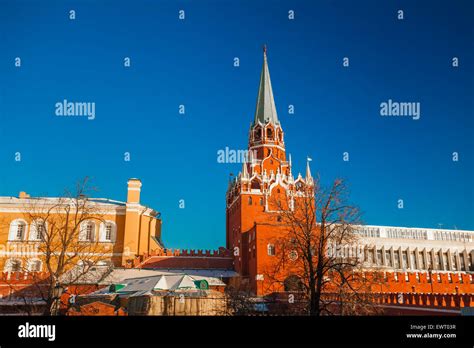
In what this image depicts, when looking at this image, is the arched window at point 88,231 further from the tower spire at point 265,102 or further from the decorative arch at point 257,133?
the tower spire at point 265,102

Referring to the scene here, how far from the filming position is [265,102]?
6138cm

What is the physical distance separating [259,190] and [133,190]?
1841cm

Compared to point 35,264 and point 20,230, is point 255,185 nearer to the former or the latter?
point 35,264

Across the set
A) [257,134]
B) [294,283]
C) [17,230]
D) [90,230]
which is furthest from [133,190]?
[294,283]

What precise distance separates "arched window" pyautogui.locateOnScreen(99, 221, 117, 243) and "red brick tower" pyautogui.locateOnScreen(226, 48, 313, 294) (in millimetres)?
16208

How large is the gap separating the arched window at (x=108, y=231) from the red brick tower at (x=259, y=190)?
16208 millimetres

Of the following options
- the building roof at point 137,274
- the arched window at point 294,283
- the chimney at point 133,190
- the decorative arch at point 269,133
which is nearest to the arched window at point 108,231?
the chimney at point 133,190

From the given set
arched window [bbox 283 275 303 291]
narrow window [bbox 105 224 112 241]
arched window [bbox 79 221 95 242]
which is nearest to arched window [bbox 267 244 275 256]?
arched window [bbox 283 275 303 291]

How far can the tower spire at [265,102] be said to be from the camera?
60.2 meters

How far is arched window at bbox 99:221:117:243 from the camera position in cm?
5653

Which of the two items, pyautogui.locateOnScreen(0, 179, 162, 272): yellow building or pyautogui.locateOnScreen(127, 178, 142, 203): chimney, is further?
pyautogui.locateOnScreen(127, 178, 142, 203): chimney

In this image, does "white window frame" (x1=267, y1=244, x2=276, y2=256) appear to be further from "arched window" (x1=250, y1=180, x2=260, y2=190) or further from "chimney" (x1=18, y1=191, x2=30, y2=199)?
"chimney" (x1=18, y1=191, x2=30, y2=199)
